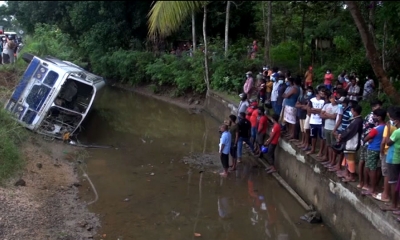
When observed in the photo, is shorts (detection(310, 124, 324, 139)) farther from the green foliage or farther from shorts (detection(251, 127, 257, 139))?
the green foliage

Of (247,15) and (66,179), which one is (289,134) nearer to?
(66,179)

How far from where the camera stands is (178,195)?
10367 mm

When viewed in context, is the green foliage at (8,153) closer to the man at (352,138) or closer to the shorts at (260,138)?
the shorts at (260,138)

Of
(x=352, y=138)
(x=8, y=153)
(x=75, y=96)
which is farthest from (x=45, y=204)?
(x=75, y=96)

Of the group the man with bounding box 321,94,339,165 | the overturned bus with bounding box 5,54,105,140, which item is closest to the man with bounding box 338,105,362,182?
the man with bounding box 321,94,339,165

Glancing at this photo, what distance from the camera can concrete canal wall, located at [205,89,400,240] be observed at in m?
6.91

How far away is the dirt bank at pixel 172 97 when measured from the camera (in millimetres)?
21547

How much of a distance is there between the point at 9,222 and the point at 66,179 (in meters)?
3.19

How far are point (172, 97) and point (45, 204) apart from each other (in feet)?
47.4

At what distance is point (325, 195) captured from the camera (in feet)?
28.9

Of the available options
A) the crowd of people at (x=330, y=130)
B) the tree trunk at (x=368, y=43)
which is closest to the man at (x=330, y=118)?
the crowd of people at (x=330, y=130)

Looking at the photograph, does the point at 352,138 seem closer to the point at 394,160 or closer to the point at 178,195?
the point at 394,160

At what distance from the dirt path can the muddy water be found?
36 centimetres

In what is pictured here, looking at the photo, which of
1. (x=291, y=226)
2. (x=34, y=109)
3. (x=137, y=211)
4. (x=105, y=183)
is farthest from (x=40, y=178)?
(x=291, y=226)
